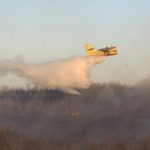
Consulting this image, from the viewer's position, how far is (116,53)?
286ft

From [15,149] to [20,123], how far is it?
2373 inches

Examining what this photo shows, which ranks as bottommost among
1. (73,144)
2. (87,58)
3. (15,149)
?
(73,144)

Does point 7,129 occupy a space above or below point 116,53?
below

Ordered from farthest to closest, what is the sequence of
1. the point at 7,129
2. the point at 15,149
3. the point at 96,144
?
the point at 96,144, the point at 7,129, the point at 15,149

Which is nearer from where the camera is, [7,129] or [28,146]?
[7,129]

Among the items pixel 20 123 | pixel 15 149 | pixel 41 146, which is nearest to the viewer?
pixel 15 149

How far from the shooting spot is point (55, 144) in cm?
9394

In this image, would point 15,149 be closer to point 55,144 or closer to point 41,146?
point 41,146

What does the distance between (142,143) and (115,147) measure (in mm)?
5089

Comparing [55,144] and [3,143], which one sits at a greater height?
[3,143]

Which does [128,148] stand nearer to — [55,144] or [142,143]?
[142,143]

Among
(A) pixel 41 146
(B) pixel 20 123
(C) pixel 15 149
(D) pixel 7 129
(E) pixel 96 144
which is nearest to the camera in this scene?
(C) pixel 15 149

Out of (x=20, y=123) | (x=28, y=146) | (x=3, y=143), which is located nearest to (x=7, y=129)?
(x=3, y=143)

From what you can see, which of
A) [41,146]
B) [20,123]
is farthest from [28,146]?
[20,123]
